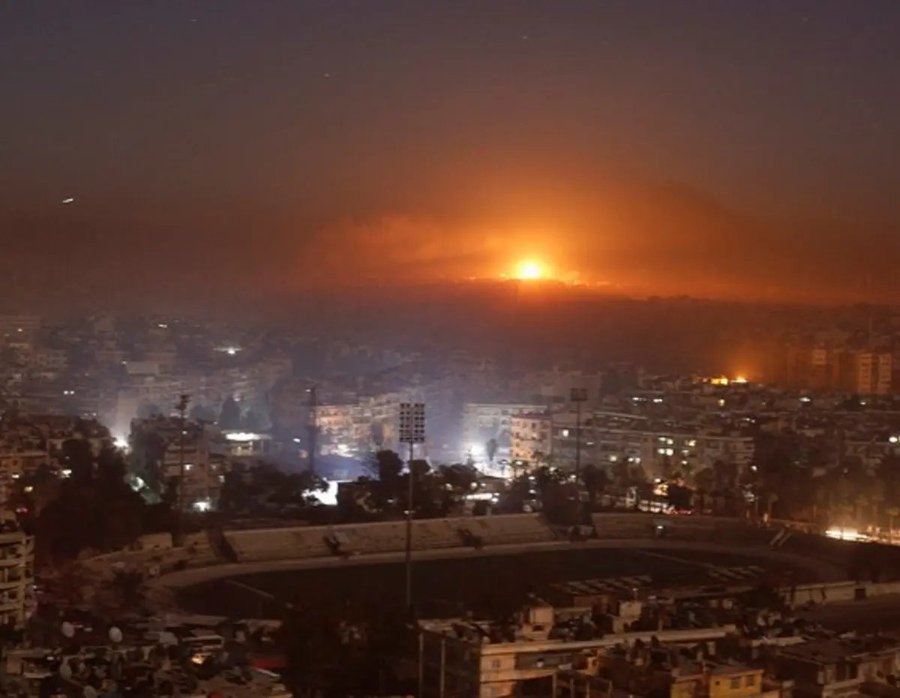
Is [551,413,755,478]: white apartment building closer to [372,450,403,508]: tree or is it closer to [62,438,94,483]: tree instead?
[372,450,403,508]: tree

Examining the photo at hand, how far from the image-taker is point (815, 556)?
26.7 feet

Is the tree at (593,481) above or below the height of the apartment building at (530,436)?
below

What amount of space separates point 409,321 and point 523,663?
6258mm

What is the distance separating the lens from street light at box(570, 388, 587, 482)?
10.7m

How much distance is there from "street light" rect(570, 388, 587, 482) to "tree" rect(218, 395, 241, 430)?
2.76m

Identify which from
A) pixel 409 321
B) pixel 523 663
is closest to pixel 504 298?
pixel 409 321

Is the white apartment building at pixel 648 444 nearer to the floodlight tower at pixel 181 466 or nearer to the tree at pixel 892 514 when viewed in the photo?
the tree at pixel 892 514

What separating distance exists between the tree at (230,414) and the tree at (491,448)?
2.11 m

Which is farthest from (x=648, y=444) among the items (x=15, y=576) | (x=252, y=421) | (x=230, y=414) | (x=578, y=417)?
(x=15, y=576)

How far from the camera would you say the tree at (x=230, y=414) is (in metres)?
11.9

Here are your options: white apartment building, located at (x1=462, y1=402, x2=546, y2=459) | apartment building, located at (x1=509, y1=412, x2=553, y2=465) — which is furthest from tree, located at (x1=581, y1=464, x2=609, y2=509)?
white apartment building, located at (x1=462, y1=402, x2=546, y2=459)

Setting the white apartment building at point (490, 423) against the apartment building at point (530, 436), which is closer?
the apartment building at point (530, 436)

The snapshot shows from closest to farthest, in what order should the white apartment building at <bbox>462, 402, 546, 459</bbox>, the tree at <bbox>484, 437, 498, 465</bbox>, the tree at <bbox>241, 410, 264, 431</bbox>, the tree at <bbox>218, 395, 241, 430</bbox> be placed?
the tree at <bbox>218, 395, 241, 430</bbox> < the tree at <bbox>241, 410, 264, 431</bbox> < the tree at <bbox>484, 437, 498, 465</bbox> < the white apartment building at <bbox>462, 402, 546, 459</bbox>

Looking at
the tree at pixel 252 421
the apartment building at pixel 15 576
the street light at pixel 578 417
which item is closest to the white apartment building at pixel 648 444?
the street light at pixel 578 417
